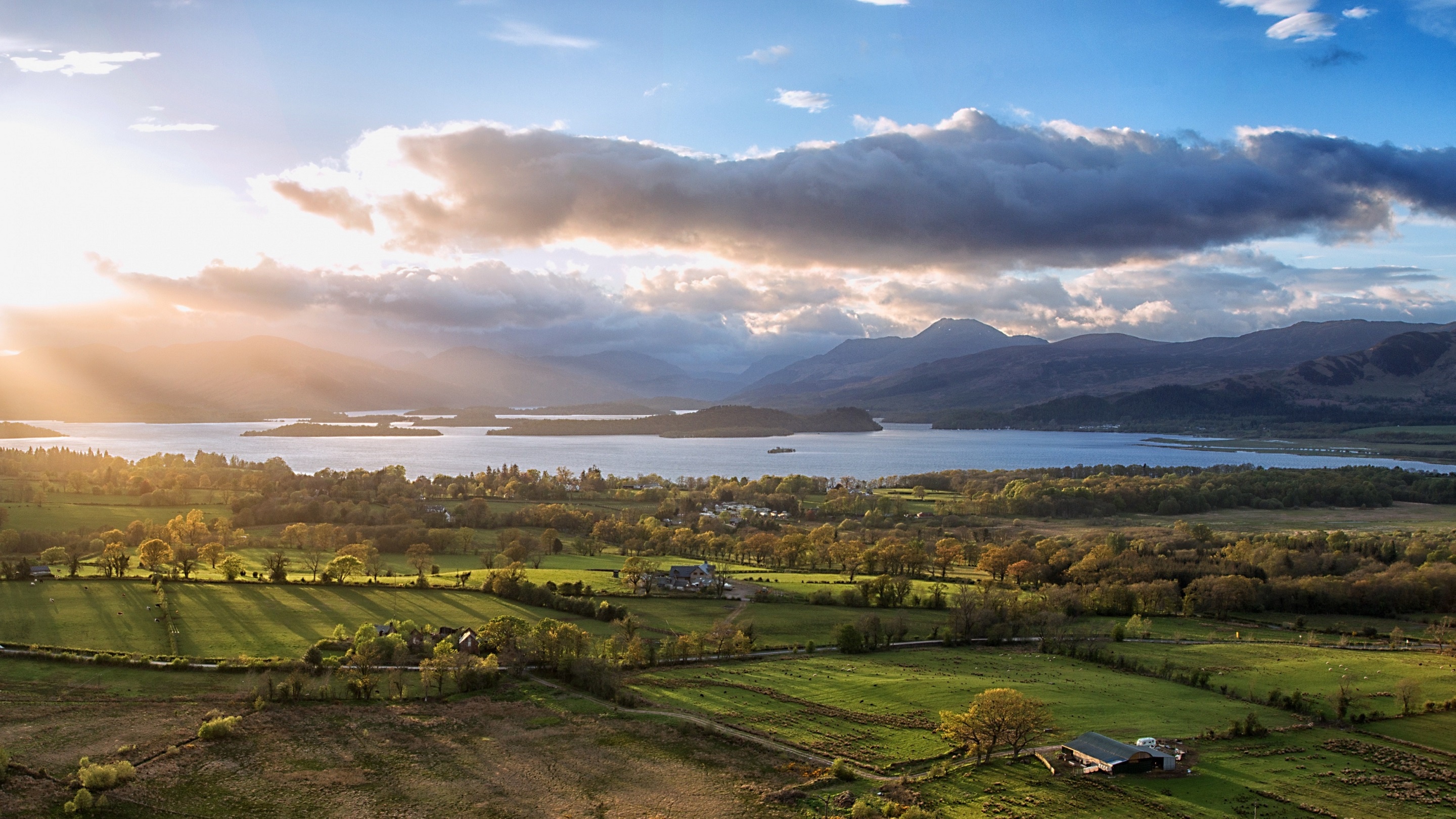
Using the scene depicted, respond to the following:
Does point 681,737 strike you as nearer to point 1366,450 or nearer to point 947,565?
point 947,565

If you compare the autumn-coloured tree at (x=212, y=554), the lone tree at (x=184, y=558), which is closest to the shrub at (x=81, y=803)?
the lone tree at (x=184, y=558)

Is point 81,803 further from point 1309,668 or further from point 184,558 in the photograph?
point 1309,668

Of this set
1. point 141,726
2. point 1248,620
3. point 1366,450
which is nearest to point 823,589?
point 1248,620

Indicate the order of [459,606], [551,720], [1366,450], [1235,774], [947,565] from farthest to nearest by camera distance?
[1366,450]
[947,565]
[459,606]
[551,720]
[1235,774]

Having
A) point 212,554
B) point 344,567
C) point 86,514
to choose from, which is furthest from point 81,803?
point 86,514

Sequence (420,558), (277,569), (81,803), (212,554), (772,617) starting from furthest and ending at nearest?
(420,558)
(212,554)
(277,569)
(772,617)
(81,803)

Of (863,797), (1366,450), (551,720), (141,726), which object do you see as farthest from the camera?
(1366,450)

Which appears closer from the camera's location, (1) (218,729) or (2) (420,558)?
(1) (218,729)

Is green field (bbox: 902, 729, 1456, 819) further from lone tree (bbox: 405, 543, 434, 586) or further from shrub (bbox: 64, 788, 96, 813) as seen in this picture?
lone tree (bbox: 405, 543, 434, 586)
